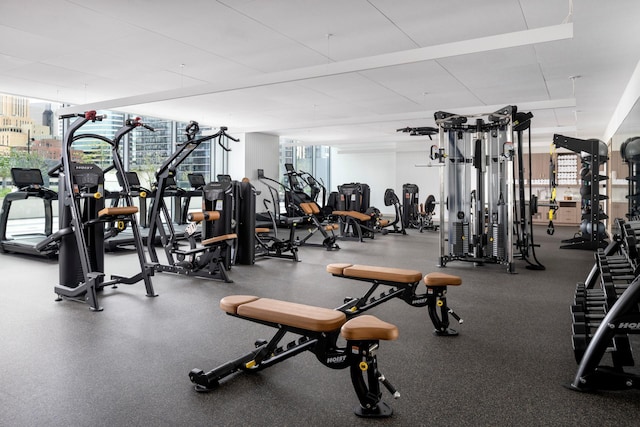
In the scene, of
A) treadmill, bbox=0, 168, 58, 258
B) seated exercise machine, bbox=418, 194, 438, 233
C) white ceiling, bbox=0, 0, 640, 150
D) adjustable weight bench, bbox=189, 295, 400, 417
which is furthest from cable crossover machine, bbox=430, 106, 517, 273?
treadmill, bbox=0, 168, 58, 258

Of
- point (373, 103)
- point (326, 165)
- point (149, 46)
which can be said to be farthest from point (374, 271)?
point (326, 165)

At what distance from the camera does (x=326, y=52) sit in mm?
5734

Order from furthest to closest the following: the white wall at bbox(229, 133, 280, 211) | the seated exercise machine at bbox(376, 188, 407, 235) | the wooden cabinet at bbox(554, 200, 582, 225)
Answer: the wooden cabinet at bbox(554, 200, 582, 225) → the white wall at bbox(229, 133, 280, 211) → the seated exercise machine at bbox(376, 188, 407, 235)

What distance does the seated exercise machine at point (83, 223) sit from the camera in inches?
168

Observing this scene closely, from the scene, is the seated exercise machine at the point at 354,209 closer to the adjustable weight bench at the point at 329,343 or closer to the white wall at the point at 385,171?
the white wall at the point at 385,171

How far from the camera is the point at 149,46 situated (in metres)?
5.48

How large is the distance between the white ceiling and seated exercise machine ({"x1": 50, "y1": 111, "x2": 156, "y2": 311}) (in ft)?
4.09

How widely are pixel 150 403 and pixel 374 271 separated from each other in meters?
1.79

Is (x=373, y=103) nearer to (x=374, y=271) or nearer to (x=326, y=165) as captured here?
(x=374, y=271)

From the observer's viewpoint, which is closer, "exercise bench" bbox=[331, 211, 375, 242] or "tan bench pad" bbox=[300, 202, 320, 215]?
"tan bench pad" bbox=[300, 202, 320, 215]

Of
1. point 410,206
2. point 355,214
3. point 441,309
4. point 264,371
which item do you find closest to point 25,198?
point 355,214

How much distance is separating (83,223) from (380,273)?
2.97 metres

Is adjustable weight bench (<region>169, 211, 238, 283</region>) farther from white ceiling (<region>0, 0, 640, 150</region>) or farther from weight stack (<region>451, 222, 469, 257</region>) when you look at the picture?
weight stack (<region>451, 222, 469, 257</region>)

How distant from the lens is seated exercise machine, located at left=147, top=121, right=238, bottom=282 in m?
5.48
